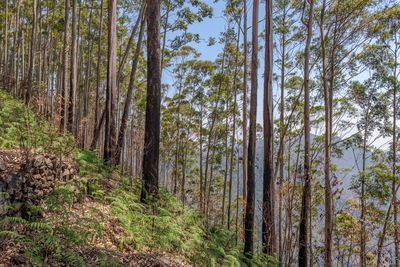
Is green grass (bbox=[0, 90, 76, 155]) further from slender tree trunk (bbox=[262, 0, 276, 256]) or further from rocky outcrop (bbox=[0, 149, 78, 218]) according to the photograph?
slender tree trunk (bbox=[262, 0, 276, 256])

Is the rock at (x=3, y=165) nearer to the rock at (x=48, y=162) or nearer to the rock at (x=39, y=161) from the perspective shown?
the rock at (x=39, y=161)

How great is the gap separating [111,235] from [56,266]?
119cm

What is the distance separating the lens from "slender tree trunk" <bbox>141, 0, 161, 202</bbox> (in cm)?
500

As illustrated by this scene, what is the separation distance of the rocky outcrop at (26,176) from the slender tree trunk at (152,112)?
5.64 ft

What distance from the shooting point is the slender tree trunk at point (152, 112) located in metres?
5.00

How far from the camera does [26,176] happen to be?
116 inches

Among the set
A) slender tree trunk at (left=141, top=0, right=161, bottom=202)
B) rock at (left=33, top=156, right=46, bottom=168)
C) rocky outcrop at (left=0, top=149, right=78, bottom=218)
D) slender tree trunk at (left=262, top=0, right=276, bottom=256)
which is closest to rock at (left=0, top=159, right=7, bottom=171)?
rocky outcrop at (left=0, top=149, right=78, bottom=218)

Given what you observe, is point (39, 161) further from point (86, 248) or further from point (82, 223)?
point (86, 248)

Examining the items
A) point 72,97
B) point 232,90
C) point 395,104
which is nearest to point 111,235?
point 72,97

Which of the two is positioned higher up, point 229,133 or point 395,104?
point 395,104

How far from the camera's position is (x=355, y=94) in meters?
12.8

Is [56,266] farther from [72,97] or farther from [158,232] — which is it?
[72,97]

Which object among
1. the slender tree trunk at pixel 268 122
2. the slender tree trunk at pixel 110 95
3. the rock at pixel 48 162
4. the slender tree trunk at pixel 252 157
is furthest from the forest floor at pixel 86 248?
the slender tree trunk at pixel 110 95

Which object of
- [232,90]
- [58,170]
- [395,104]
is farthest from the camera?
[232,90]
